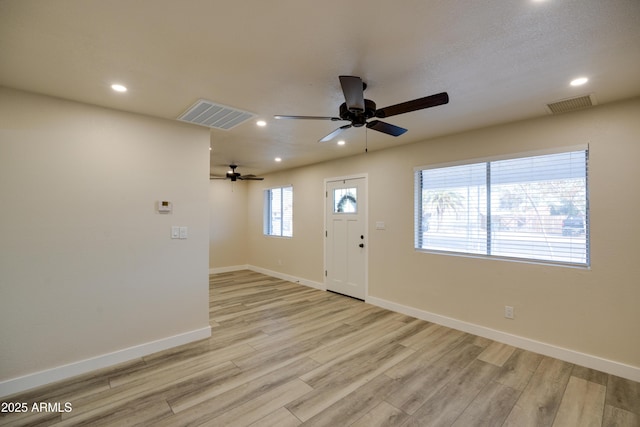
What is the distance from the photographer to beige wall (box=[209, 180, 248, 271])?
703 centimetres

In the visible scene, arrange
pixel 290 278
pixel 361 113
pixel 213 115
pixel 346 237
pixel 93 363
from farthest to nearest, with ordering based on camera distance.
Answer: pixel 290 278
pixel 346 237
pixel 213 115
pixel 93 363
pixel 361 113

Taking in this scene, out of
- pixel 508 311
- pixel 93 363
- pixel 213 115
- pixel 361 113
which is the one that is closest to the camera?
pixel 361 113

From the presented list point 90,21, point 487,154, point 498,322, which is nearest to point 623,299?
point 498,322

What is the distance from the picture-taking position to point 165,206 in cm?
308

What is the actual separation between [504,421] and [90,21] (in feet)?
12.1

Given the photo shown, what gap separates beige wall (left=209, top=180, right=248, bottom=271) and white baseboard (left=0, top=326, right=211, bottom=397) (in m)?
3.95

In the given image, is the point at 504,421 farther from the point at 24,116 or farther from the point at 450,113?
the point at 24,116

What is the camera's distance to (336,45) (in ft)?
5.87

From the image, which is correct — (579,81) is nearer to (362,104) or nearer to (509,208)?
(509,208)

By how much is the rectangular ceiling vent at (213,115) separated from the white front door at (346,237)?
2.44m

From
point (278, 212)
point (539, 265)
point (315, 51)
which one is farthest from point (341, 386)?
point (278, 212)

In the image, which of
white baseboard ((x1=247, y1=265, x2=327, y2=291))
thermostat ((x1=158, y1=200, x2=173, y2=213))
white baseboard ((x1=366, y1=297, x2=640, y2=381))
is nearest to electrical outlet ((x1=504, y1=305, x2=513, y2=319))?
white baseboard ((x1=366, y1=297, x2=640, y2=381))

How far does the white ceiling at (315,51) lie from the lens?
149cm

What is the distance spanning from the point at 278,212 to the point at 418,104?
16.9ft
